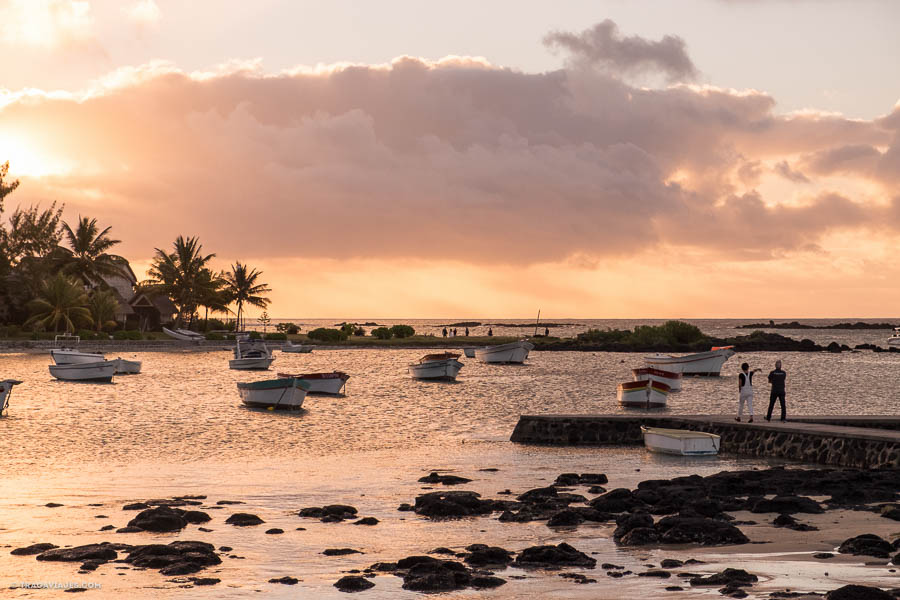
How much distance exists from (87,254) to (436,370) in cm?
5420

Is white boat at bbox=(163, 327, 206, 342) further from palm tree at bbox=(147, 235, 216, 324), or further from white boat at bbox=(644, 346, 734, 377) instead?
white boat at bbox=(644, 346, 734, 377)

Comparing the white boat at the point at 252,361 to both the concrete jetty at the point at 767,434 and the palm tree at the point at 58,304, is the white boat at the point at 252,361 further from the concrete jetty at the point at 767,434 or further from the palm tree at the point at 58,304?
the concrete jetty at the point at 767,434

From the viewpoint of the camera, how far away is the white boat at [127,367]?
7650 centimetres

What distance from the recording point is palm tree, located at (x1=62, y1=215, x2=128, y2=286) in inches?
4339

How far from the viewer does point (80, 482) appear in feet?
83.4

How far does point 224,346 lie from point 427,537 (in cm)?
10791

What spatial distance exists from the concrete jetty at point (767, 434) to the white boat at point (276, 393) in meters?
16.4

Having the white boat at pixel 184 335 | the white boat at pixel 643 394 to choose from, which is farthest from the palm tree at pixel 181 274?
→ the white boat at pixel 643 394

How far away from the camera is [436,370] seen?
77.8 m

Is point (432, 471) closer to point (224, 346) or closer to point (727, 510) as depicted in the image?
point (727, 510)

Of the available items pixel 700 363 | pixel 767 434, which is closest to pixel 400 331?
pixel 700 363

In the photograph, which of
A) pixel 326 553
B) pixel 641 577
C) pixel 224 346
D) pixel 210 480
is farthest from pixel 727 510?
pixel 224 346

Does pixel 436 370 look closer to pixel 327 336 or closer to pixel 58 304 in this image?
pixel 58 304

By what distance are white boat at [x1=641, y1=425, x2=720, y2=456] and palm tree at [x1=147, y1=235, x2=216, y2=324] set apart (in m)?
98.2
